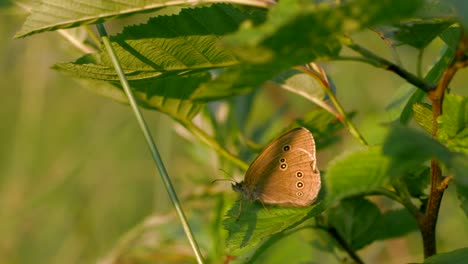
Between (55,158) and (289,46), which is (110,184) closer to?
(55,158)

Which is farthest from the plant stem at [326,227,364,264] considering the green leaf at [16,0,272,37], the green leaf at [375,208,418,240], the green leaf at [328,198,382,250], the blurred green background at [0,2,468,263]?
the blurred green background at [0,2,468,263]

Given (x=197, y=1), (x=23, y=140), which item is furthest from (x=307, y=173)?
(x=23, y=140)

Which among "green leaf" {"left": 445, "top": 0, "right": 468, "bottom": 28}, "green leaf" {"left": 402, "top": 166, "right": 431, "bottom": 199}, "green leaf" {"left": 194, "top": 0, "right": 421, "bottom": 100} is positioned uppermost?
"green leaf" {"left": 194, "top": 0, "right": 421, "bottom": 100}

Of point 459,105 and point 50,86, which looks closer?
point 459,105

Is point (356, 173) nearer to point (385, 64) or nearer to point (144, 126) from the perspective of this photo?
point (385, 64)

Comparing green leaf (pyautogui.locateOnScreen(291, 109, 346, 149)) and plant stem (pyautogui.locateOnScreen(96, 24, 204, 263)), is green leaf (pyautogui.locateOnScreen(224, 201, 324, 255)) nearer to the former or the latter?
plant stem (pyautogui.locateOnScreen(96, 24, 204, 263))

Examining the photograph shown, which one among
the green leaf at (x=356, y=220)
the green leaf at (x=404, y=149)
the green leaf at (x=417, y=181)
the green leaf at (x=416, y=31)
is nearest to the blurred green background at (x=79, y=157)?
the green leaf at (x=356, y=220)

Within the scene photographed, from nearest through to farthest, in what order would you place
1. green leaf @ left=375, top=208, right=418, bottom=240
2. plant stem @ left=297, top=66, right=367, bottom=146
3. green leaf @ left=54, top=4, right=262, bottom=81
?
green leaf @ left=54, top=4, right=262, bottom=81
plant stem @ left=297, top=66, right=367, bottom=146
green leaf @ left=375, top=208, right=418, bottom=240

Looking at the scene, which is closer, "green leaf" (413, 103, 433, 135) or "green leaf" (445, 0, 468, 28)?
"green leaf" (445, 0, 468, 28)
